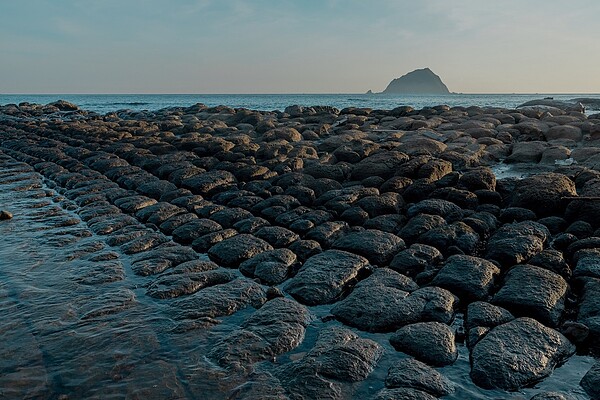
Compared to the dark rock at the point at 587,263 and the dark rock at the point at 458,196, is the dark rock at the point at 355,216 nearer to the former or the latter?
the dark rock at the point at 458,196

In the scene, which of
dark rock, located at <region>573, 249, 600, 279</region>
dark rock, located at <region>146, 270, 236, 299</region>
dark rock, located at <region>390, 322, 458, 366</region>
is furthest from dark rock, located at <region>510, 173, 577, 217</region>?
dark rock, located at <region>146, 270, 236, 299</region>

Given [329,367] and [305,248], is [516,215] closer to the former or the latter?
[305,248]

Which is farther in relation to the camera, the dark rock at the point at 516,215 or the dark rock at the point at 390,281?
the dark rock at the point at 516,215

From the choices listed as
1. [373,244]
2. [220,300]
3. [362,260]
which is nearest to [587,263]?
[373,244]

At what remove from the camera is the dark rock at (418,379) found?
4.16m

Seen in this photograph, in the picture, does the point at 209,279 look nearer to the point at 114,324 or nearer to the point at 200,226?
the point at 114,324

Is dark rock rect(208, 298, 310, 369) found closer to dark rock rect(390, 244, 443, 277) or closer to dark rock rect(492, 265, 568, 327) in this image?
dark rock rect(390, 244, 443, 277)

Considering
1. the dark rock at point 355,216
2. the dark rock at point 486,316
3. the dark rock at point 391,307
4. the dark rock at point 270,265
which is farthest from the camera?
the dark rock at point 355,216

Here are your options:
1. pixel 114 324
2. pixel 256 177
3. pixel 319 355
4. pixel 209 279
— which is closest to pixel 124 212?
pixel 256 177

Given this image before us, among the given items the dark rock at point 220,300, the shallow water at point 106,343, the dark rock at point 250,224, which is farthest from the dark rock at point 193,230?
the dark rock at point 220,300

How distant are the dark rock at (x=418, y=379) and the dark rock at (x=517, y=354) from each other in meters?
0.35

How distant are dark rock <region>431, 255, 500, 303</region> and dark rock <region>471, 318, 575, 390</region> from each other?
0.84 metres

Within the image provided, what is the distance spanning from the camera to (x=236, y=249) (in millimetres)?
7395

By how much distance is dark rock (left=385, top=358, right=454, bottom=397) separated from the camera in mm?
4164
